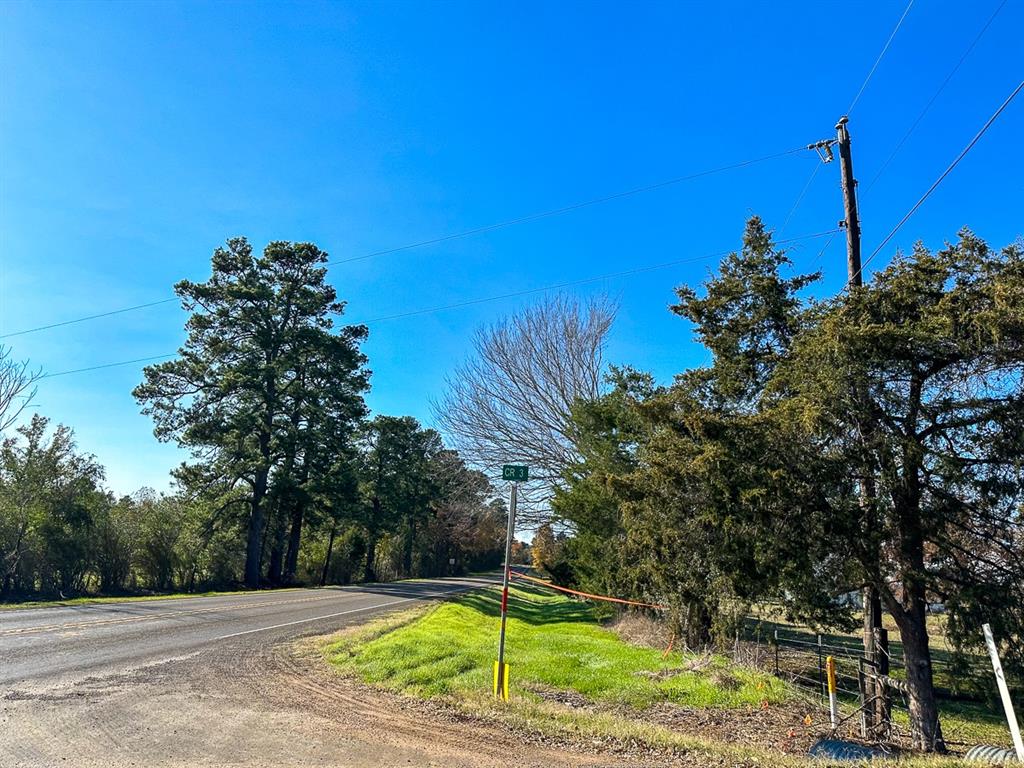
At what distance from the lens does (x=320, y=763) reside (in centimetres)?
533

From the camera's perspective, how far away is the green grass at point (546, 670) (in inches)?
348

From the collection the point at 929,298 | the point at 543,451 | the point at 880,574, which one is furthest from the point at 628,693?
the point at 543,451

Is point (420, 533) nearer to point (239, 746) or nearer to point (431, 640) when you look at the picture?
point (431, 640)

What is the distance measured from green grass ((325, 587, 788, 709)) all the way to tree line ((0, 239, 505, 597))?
452 inches

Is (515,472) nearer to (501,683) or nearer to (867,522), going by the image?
(501,683)

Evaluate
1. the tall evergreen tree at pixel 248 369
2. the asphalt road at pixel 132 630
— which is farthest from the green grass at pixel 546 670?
the tall evergreen tree at pixel 248 369

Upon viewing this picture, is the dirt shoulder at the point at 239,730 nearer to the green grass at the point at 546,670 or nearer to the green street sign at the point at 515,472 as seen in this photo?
the green grass at the point at 546,670

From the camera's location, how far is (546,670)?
10.4 meters

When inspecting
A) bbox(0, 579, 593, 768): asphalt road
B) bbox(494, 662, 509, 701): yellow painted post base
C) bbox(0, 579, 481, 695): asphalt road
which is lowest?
bbox(0, 579, 481, 695): asphalt road

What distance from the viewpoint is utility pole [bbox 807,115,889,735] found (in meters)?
7.88

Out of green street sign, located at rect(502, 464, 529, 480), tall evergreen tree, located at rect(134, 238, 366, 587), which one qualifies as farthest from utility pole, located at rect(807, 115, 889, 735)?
tall evergreen tree, located at rect(134, 238, 366, 587)

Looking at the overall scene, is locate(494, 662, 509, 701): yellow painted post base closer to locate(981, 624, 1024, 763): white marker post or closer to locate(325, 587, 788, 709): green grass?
locate(325, 587, 788, 709): green grass

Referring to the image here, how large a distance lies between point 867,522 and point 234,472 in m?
30.5

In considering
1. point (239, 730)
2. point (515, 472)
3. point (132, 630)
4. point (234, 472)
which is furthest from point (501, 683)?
point (234, 472)
